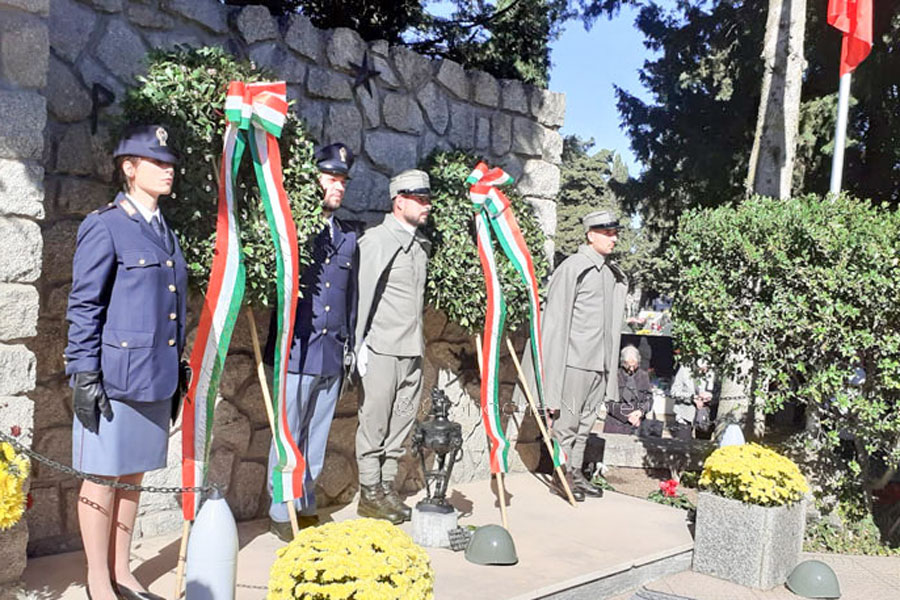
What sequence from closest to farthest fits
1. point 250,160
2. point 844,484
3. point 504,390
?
1. point 250,160
2. point 844,484
3. point 504,390

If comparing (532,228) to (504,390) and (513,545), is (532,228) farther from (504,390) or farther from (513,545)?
(513,545)

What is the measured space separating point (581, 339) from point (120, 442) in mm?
3431

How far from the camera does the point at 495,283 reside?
18.5 ft

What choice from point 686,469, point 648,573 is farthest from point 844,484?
point 648,573

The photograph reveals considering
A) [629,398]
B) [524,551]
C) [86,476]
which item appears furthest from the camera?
[629,398]

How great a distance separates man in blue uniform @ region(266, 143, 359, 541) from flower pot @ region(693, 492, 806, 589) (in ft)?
7.21

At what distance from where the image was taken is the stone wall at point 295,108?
4.24 meters

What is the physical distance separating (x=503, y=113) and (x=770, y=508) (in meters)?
3.58

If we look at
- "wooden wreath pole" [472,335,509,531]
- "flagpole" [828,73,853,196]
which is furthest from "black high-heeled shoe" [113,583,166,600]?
"flagpole" [828,73,853,196]

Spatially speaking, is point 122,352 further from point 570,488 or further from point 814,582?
point 814,582

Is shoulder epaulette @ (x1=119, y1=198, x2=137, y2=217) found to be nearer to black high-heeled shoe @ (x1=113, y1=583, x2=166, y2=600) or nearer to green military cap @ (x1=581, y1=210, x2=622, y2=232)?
black high-heeled shoe @ (x1=113, y1=583, x2=166, y2=600)

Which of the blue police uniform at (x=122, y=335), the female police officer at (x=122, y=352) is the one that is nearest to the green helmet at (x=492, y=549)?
the female police officer at (x=122, y=352)

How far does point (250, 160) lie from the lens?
447cm

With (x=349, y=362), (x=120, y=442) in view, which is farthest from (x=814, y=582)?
(x=120, y=442)
